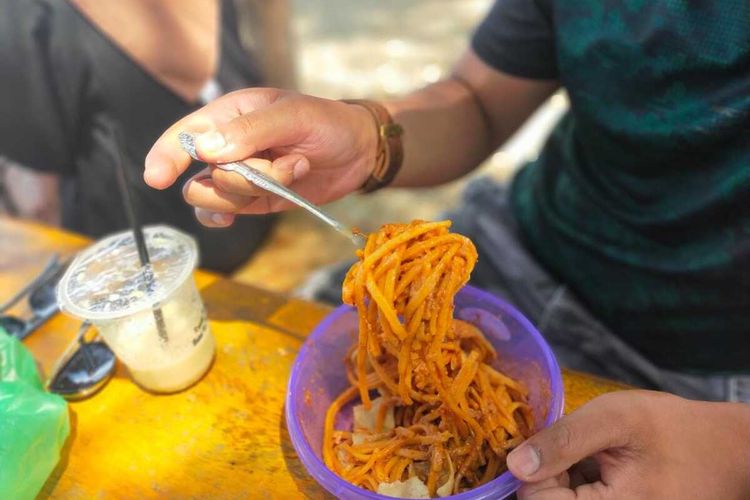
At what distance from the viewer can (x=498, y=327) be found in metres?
1.18

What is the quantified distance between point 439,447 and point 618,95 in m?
0.87

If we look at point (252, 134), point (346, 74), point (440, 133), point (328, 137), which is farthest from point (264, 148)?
point (346, 74)

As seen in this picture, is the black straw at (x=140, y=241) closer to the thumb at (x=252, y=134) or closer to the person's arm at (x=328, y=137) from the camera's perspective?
the person's arm at (x=328, y=137)

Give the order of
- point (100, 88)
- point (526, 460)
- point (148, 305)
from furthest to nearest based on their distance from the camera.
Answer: point (100, 88), point (148, 305), point (526, 460)

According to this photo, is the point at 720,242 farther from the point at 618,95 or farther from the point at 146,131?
the point at 146,131

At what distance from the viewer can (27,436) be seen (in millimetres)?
1026

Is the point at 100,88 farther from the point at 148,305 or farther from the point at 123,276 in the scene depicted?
the point at 148,305

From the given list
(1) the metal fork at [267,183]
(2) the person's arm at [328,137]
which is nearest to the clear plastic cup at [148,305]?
(2) the person's arm at [328,137]

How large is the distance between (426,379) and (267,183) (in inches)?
17.5

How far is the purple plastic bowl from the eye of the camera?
3.25 ft

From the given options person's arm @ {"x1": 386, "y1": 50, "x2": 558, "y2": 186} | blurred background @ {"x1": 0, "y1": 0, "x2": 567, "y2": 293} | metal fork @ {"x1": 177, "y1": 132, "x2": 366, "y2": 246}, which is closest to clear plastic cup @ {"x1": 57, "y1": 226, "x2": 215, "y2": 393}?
metal fork @ {"x1": 177, "y1": 132, "x2": 366, "y2": 246}

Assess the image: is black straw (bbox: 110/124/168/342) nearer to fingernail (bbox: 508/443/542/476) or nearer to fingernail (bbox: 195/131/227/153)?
fingernail (bbox: 195/131/227/153)

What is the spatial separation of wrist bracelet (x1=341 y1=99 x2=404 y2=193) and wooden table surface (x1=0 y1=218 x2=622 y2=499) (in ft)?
1.10

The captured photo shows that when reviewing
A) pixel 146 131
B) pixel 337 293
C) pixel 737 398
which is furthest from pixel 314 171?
pixel 146 131
